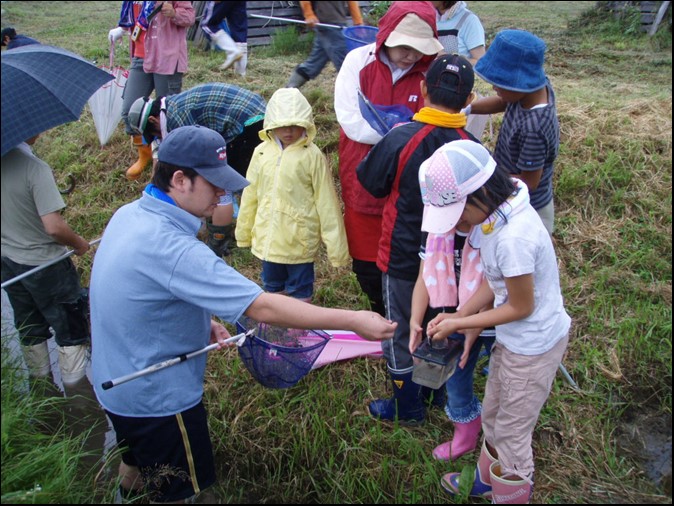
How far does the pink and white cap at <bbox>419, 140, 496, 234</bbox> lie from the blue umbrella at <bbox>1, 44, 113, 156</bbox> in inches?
61.0

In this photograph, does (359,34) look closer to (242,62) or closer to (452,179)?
(452,179)

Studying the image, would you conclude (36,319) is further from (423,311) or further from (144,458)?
(423,311)

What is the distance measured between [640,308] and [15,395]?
356 centimetres

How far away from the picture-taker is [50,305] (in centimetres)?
321

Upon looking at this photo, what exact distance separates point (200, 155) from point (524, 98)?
62.9 inches

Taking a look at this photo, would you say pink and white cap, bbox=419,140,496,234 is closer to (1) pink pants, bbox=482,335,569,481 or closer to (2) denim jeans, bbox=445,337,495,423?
(1) pink pants, bbox=482,335,569,481

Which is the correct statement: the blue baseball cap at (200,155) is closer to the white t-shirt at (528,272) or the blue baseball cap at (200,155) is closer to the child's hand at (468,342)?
the white t-shirt at (528,272)

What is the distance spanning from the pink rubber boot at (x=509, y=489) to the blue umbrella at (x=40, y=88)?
7.43 feet

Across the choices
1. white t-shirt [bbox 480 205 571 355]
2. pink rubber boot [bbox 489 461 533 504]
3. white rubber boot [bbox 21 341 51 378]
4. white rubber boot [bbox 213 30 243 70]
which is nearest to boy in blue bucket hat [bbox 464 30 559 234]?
white t-shirt [bbox 480 205 571 355]

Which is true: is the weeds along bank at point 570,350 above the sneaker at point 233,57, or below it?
below

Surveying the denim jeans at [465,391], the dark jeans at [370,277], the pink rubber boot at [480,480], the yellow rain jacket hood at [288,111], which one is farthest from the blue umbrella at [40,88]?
the pink rubber boot at [480,480]

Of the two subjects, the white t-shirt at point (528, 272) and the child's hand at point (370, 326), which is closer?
the white t-shirt at point (528, 272)

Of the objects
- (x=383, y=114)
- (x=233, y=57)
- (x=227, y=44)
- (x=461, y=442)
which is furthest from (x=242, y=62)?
(x=461, y=442)

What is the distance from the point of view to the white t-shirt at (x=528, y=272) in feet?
6.56
